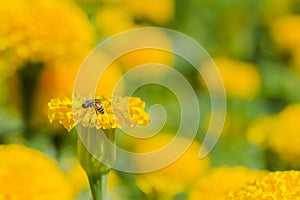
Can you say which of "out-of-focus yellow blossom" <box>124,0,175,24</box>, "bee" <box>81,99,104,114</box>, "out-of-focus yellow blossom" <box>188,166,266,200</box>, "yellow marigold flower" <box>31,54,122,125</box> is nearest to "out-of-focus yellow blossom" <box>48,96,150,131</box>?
"bee" <box>81,99,104,114</box>

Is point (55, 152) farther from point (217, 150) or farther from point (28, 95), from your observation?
point (217, 150)

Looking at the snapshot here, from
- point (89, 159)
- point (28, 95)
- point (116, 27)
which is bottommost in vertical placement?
point (89, 159)

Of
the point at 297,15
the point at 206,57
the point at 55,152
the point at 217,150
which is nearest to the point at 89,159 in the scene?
the point at 55,152

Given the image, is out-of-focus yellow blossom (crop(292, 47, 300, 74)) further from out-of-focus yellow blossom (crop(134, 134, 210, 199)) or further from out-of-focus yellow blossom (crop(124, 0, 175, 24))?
out-of-focus yellow blossom (crop(134, 134, 210, 199))

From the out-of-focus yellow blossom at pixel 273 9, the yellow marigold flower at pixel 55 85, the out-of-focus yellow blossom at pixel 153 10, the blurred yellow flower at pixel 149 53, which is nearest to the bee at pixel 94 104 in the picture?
the yellow marigold flower at pixel 55 85

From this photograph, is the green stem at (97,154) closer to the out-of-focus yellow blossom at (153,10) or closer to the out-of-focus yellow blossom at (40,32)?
the out-of-focus yellow blossom at (40,32)

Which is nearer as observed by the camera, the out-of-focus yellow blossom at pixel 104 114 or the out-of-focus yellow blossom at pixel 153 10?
the out-of-focus yellow blossom at pixel 104 114

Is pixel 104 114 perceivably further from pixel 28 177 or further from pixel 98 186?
pixel 28 177
